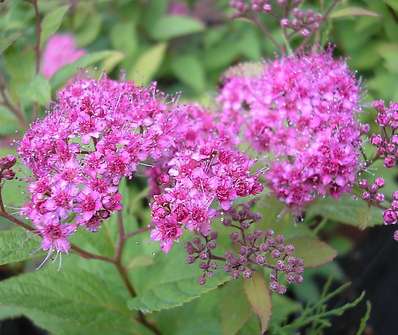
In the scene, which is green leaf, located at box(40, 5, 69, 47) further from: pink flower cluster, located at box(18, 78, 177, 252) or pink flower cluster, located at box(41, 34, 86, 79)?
pink flower cluster, located at box(41, 34, 86, 79)

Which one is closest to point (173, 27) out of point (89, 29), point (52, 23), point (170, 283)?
point (89, 29)

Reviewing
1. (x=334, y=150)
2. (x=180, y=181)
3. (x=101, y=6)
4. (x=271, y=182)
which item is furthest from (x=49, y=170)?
(x=101, y=6)

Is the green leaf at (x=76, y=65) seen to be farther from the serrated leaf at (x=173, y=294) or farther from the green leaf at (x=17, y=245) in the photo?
the serrated leaf at (x=173, y=294)

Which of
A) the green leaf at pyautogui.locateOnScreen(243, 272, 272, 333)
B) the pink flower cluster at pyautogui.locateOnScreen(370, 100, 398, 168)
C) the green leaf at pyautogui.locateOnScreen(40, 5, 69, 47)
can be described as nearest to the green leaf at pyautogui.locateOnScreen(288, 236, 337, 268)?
the green leaf at pyautogui.locateOnScreen(243, 272, 272, 333)

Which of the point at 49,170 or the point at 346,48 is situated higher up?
the point at 49,170

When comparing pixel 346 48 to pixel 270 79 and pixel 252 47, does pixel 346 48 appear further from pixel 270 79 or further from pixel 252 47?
pixel 270 79

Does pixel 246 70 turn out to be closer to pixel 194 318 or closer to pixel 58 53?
pixel 194 318
